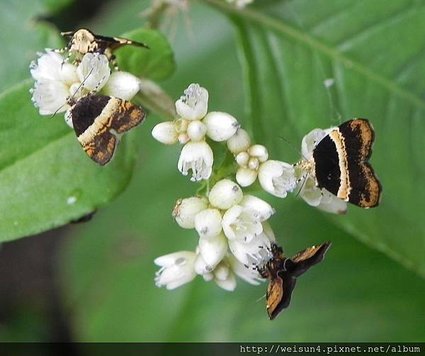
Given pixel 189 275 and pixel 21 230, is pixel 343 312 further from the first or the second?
pixel 21 230

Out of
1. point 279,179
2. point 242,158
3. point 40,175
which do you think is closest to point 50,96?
point 40,175

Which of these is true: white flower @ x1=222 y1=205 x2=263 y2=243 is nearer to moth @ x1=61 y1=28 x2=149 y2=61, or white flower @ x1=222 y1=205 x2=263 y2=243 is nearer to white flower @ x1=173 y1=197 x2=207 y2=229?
white flower @ x1=173 y1=197 x2=207 y2=229

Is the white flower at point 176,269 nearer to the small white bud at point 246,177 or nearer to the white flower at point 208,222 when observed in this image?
the white flower at point 208,222

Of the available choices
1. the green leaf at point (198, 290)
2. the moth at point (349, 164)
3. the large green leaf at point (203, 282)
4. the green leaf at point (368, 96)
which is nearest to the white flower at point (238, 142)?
the moth at point (349, 164)

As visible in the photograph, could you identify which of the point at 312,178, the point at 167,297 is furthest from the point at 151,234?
the point at 312,178

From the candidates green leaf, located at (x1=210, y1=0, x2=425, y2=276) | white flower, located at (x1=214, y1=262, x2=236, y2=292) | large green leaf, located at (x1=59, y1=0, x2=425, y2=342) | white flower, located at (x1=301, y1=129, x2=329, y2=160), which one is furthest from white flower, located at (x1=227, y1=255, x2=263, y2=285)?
large green leaf, located at (x1=59, y1=0, x2=425, y2=342)

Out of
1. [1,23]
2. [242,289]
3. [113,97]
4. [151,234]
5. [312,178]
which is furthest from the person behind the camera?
[151,234]

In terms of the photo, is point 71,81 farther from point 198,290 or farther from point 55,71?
point 198,290
